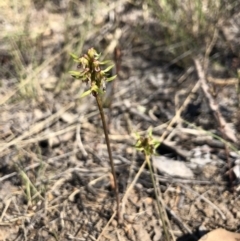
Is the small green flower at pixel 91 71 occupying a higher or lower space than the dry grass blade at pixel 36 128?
higher

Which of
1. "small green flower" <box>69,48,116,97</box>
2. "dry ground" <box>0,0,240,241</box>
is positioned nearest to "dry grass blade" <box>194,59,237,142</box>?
"dry ground" <box>0,0,240,241</box>

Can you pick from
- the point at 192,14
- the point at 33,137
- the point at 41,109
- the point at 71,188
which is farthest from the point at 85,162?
the point at 192,14

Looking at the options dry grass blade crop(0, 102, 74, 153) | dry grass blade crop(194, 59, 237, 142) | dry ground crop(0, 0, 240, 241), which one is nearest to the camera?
dry ground crop(0, 0, 240, 241)

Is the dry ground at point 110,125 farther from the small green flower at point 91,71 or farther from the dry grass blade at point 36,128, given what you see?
the small green flower at point 91,71

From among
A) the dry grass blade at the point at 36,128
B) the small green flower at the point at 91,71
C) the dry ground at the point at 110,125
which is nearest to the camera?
the small green flower at the point at 91,71

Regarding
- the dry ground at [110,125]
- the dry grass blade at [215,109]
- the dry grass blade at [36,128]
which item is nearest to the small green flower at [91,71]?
the dry ground at [110,125]

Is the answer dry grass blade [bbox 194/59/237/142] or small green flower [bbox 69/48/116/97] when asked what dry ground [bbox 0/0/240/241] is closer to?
dry grass blade [bbox 194/59/237/142]

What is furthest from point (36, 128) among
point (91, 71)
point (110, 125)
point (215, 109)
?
point (91, 71)

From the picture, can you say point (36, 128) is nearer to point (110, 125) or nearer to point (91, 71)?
point (110, 125)
